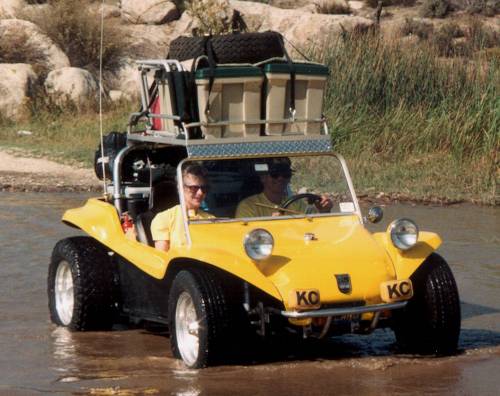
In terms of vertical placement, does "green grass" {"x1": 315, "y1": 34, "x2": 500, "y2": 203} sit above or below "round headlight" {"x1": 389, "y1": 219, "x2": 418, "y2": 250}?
below

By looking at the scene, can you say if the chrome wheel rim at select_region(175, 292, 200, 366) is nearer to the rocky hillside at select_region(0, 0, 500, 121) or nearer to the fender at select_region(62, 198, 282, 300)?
the fender at select_region(62, 198, 282, 300)

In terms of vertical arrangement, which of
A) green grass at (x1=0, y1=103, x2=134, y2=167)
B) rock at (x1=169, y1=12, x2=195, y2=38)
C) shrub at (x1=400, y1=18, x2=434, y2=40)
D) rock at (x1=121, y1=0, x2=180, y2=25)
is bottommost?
green grass at (x1=0, y1=103, x2=134, y2=167)

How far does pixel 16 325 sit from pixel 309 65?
301 cm

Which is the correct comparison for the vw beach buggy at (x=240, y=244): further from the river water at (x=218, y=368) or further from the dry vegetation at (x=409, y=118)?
the dry vegetation at (x=409, y=118)

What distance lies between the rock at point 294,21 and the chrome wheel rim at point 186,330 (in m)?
20.0

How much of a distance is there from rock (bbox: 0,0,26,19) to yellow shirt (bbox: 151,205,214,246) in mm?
23896

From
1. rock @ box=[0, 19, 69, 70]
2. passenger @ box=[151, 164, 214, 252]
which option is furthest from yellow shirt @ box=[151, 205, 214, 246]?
rock @ box=[0, 19, 69, 70]

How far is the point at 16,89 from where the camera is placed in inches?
1053

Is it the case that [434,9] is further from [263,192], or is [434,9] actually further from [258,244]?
[258,244]

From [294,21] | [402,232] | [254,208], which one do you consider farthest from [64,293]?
[294,21]

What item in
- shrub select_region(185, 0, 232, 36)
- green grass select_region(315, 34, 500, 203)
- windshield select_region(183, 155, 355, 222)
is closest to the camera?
windshield select_region(183, 155, 355, 222)

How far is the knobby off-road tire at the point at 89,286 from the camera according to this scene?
971cm

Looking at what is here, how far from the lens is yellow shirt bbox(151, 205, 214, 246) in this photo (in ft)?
29.2

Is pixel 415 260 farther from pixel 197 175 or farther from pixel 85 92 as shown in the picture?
pixel 85 92
